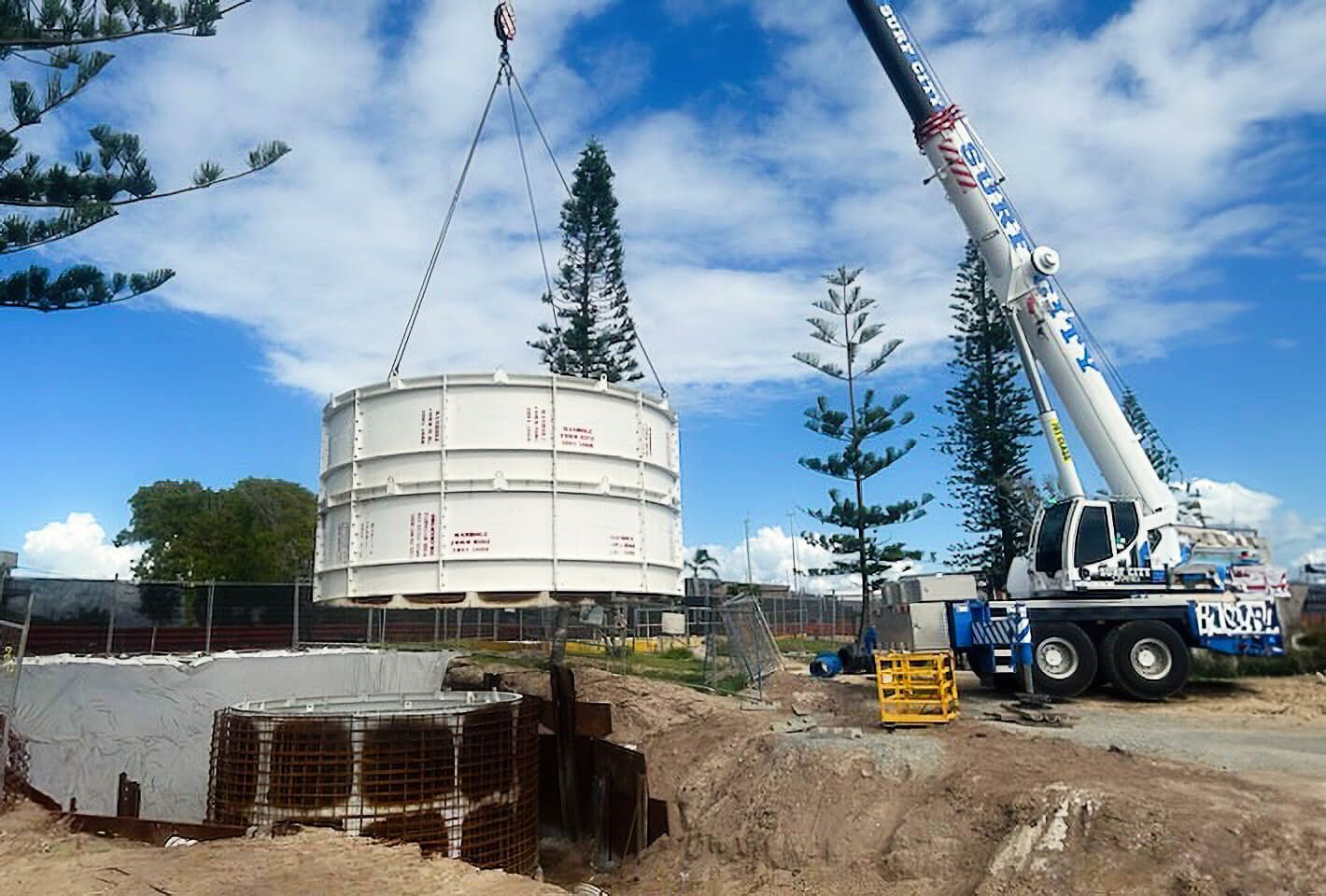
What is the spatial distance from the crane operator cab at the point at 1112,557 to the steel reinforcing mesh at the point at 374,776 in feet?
31.8

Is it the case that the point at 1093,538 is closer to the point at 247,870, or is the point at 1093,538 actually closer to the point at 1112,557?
the point at 1112,557

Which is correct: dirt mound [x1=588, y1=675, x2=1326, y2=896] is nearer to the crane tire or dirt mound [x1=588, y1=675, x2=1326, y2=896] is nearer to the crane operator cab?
the crane tire

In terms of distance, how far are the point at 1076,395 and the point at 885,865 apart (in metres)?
10.8

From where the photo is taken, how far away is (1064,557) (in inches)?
583

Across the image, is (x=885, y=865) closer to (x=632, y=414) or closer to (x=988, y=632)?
(x=632, y=414)

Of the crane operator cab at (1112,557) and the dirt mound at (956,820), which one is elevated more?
the crane operator cab at (1112,557)

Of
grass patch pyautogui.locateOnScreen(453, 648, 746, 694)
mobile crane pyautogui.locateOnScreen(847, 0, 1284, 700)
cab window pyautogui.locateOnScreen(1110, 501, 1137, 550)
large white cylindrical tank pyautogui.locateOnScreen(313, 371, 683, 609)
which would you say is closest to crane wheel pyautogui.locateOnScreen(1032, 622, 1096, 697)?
mobile crane pyautogui.locateOnScreen(847, 0, 1284, 700)

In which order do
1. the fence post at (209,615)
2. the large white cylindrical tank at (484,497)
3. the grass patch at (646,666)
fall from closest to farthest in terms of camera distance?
the large white cylindrical tank at (484,497) → the grass patch at (646,666) → the fence post at (209,615)

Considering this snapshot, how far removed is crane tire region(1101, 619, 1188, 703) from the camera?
1416cm

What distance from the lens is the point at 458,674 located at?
19234 millimetres

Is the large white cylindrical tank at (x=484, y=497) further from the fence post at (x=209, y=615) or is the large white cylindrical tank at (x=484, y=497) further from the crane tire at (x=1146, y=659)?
the fence post at (x=209, y=615)

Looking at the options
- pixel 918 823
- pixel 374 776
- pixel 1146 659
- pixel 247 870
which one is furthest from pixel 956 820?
pixel 1146 659

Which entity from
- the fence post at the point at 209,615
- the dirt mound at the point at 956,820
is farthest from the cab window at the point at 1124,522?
the fence post at the point at 209,615

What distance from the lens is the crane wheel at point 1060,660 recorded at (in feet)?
47.0
